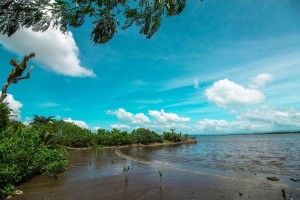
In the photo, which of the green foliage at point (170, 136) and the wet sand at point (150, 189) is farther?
the green foliage at point (170, 136)

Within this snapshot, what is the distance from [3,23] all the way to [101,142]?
198 ft

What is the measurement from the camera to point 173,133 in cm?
9225

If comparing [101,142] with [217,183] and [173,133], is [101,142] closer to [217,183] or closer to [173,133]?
[173,133]

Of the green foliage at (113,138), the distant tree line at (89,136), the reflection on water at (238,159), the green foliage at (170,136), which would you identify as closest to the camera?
the reflection on water at (238,159)

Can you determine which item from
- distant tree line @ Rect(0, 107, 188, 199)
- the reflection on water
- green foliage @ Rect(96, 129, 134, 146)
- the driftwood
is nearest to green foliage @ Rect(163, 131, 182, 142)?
green foliage @ Rect(96, 129, 134, 146)

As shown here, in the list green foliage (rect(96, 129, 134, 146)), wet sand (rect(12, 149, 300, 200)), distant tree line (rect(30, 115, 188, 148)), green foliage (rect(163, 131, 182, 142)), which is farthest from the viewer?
green foliage (rect(163, 131, 182, 142))

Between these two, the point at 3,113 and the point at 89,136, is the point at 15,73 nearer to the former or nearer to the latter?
the point at 3,113

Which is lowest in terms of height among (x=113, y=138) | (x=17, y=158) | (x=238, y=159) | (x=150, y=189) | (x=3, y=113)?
(x=150, y=189)

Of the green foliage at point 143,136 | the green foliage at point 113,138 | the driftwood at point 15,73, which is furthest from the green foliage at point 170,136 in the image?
the driftwood at point 15,73

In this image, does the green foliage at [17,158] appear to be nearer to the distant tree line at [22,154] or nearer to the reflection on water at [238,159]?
the distant tree line at [22,154]

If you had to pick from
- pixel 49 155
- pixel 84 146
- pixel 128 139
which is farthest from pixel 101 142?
pixel 49 155

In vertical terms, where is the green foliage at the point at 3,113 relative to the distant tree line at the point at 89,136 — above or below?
below

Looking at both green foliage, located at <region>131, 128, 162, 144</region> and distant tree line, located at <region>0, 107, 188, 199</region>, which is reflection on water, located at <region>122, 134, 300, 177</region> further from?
green foliage, located at <region>131, 128, 162, 144</region>

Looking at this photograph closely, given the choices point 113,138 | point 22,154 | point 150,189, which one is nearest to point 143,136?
point 113,138
